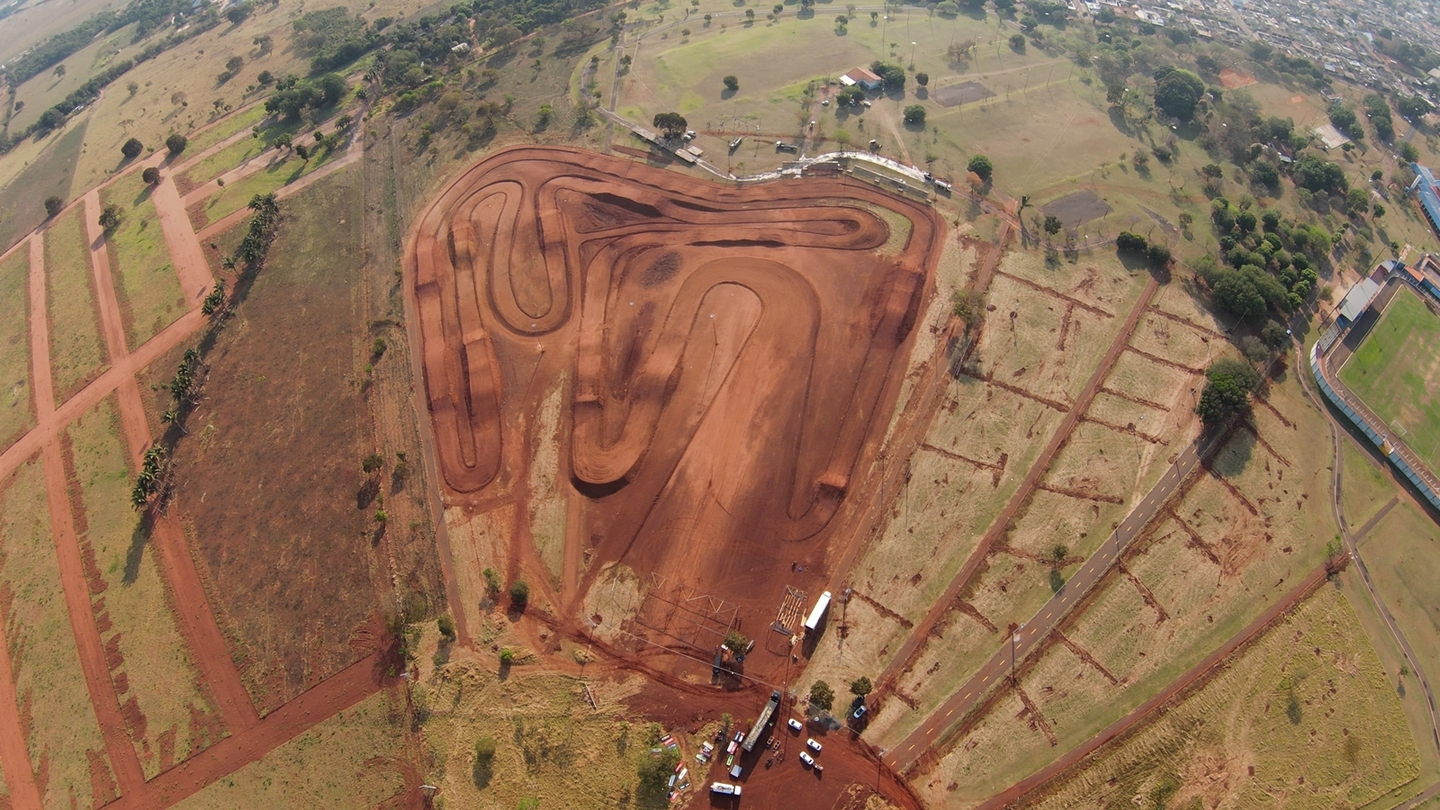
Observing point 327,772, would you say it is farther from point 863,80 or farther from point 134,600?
point 863,80

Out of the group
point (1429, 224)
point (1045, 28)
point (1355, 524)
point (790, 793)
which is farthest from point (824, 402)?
point (1045, 28)

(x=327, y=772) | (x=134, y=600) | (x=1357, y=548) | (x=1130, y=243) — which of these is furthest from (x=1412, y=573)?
(x=134, y=600)

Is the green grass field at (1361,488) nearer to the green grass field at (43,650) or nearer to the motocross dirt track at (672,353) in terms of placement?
the motocross dirt track at (672,353)

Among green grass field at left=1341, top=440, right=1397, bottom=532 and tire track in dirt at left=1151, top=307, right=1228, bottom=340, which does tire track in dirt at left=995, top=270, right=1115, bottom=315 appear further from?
green grass field at left=1341, top=440, right=1397, bottom=532

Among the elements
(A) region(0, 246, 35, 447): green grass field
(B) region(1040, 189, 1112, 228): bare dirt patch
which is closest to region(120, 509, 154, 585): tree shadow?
(A) region(0, 246, 35, 447): green grass field

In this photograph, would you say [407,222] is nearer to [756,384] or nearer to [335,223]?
[335,223]

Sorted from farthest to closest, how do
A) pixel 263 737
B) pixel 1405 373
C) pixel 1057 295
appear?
pixel 1057 295 → pixel 1405 373 → pixel 263 737
